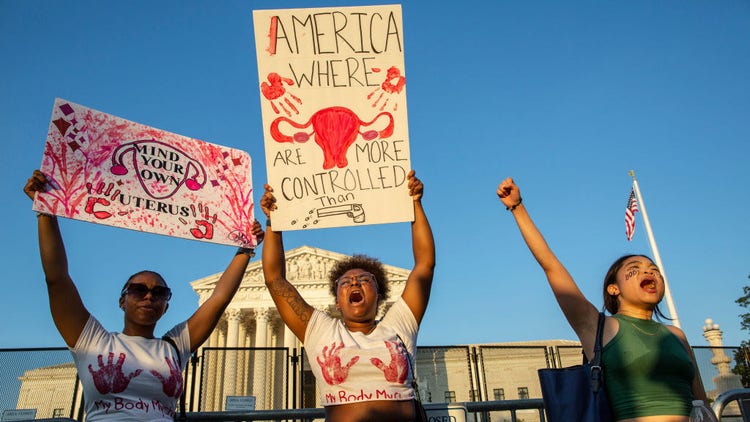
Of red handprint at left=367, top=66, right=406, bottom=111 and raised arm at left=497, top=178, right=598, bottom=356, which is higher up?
red handprint at left=367, top=66, right=406, bottom=111

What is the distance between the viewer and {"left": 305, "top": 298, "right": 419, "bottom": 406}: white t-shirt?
285cm

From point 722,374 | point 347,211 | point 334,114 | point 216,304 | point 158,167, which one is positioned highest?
point 334,114

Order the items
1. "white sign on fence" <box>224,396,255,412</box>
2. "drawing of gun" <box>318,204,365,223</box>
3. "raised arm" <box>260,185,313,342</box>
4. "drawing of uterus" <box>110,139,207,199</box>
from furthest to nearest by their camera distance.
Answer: "white sign on fence" <box>224,396,255,412</box> < "drawing of uterus" <box>110,139,207,199</box> < "drawing of gun" <box>318,204,365,223</box> < "raised arm" <box>260,185,313,342</box>

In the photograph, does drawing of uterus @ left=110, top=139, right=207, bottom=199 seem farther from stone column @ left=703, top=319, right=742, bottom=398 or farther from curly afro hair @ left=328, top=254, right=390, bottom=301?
stone column @ left=703, top=319, right=742, bottom=398

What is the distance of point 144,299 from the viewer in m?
3.22

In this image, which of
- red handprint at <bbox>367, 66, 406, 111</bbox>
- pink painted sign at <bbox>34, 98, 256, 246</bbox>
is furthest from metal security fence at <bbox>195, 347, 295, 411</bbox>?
red handprint at <bbox>367, 66, 406, 111</bbox>

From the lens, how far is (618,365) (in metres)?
2.76

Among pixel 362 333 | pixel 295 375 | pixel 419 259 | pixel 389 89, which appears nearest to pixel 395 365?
pixel 362 333

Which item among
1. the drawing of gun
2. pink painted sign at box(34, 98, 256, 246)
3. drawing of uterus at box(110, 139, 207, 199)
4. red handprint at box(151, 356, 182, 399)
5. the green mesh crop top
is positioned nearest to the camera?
the green mesh crop top

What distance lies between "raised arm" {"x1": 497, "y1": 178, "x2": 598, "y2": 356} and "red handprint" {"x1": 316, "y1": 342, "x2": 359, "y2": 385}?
117cm

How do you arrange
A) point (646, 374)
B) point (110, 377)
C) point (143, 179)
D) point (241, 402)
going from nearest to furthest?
point (646, 374) → point (110, 377) → point (143, 179) → point (241, 402)

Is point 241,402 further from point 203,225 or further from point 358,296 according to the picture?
point 358,296

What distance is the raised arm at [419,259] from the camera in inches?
133

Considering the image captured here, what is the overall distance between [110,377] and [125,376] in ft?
0.23
